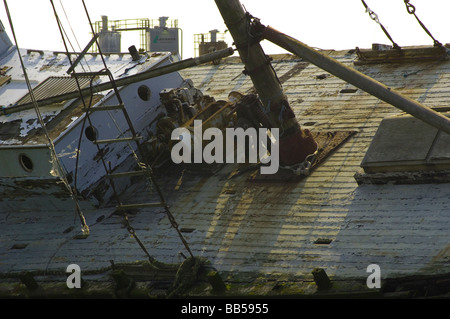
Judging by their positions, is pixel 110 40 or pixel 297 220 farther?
pixel 110 40

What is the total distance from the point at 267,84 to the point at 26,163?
4830 millimetres

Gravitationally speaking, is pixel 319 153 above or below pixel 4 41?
below

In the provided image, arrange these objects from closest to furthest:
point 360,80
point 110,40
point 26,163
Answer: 1. point 360,80
2. point 26,163
3. point 110,40

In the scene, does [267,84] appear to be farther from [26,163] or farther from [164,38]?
[164,38]

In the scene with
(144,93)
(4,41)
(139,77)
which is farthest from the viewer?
(4,41)

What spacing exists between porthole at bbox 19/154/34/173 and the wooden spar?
446cm

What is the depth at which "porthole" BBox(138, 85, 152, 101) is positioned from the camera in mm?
17250

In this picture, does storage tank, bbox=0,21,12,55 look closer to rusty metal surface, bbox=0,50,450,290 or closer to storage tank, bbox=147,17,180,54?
rusty metal surface, bbox=0,50,450,290

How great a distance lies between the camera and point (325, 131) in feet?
54.9

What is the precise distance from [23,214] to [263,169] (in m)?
4.98

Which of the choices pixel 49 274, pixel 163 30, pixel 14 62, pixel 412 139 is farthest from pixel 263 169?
pixel 163 30

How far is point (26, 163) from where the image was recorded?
15703mm

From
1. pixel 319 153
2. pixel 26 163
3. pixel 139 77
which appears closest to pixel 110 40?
pixel 26 163
